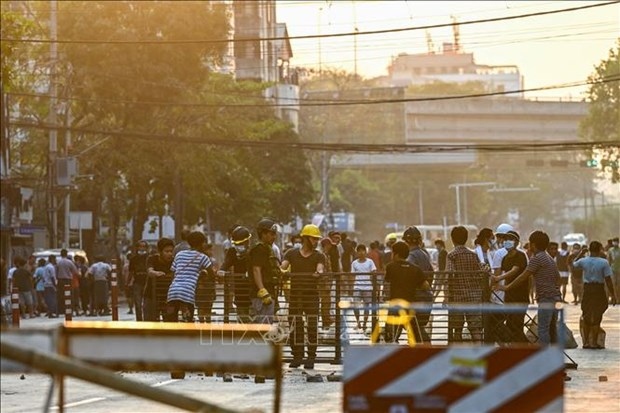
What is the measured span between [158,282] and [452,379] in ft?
45.8

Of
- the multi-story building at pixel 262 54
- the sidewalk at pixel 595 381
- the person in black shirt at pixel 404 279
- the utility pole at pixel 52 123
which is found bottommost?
the sidewalk at pixel 595 381

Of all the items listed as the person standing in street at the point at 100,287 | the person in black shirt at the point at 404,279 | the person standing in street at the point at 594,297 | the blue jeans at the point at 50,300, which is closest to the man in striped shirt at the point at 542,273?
the person in black shirt at the point at 404,279

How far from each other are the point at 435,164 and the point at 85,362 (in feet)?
483

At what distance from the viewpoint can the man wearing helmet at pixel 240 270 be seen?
20255 millimetres

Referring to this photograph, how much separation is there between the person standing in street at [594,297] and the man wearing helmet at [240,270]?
6.95 m

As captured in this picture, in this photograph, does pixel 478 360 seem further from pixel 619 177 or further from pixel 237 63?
pixel 237 63

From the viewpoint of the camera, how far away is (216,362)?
25.2ft

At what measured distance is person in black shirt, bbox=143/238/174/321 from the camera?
69.2 feet

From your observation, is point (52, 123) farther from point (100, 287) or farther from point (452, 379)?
point (452, 379)

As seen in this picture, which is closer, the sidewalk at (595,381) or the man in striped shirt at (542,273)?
the sidewalk at (595,381)

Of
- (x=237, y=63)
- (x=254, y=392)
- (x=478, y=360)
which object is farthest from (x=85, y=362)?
(x=237, y=63)

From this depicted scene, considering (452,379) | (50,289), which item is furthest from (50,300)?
(452,379)

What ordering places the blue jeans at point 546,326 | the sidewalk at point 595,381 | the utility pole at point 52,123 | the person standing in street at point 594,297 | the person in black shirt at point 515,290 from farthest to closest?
1. the utility pole at point 52,123
2. the person standing in street at point 594,297
3. the person in black shirt at point 515,290
4. the blue jeans at point 546,326
5. the sidewalk at point 595,381

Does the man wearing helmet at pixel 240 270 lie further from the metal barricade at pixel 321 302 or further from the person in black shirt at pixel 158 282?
the person in black shirt at pixel 158 282
